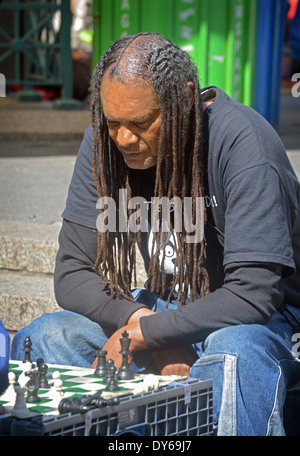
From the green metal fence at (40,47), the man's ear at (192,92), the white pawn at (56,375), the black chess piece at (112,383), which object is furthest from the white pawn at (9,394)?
the green metal fence at (40,47)

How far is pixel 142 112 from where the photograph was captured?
7.63 feet

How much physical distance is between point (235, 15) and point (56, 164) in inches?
69.7

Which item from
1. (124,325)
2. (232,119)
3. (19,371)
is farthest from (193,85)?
(19,371)

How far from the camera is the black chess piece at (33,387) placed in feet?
6.47

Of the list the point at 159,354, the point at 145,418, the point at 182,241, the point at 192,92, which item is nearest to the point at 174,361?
the point at 159,354

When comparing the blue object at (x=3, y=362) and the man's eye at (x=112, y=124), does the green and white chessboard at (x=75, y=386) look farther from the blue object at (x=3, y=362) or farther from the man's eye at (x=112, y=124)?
the man's eye at (x=112, y=124)

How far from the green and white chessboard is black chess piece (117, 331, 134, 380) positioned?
19 millimetres

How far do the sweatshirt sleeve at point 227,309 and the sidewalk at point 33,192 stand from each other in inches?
50.9

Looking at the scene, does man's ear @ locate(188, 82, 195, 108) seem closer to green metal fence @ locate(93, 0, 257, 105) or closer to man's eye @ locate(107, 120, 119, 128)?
man's eye @ locate(107, 120, 119, 128)

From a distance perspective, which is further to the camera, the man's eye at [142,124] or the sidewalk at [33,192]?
the sidewalk at [33,192]

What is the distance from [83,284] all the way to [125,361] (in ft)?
1.62

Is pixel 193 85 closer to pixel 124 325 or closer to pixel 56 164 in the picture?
pixel 124 325

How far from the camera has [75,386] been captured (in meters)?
2.09

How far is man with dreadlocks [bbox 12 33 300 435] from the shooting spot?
7.50 feet
